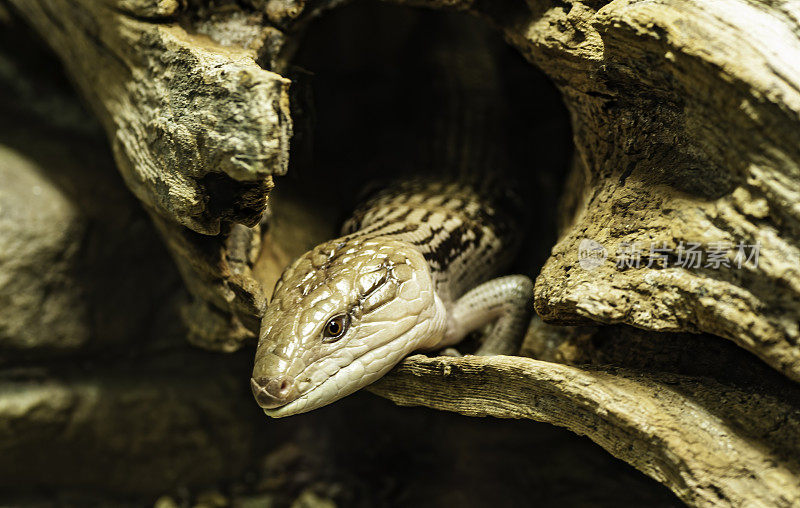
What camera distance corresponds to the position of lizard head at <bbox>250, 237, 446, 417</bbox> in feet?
6.99

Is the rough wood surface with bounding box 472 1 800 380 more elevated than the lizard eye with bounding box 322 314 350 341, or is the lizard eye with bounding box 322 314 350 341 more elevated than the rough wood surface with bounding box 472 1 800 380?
the rough wood surface with bounding box 472 1 800 380

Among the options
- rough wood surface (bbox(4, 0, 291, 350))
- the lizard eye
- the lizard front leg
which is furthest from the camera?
the lizard front leg

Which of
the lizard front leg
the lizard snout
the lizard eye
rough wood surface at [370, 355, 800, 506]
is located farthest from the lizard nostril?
the lizard front leg

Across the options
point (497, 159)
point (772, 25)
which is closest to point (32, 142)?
point (497, 159)

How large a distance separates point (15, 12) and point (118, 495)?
2804 millimetres

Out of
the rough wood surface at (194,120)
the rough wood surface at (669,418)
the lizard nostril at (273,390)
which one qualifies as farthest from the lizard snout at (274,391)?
the rough wood surface at (669,418)

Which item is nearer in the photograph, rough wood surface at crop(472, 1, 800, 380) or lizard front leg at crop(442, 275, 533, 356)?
rough wood surface at crop(472, 1, 800, 380)

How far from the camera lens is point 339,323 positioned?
225 centimetres

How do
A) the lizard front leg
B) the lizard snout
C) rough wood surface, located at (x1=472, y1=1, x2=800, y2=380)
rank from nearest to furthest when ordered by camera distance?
rough wood surface, located at (x1=472, y1=1, x2=800, y2=380)
the lizard snout
the lizard front leg

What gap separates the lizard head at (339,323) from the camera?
213 cm

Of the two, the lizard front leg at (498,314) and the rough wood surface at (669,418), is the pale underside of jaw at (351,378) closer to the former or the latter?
the rough wood surface at (669,418)

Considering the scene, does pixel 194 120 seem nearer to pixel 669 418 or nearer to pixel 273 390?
pixel 273 390

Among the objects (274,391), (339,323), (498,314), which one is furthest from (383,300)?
(498,314)

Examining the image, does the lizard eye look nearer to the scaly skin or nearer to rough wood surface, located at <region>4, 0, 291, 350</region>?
the scaly skin
